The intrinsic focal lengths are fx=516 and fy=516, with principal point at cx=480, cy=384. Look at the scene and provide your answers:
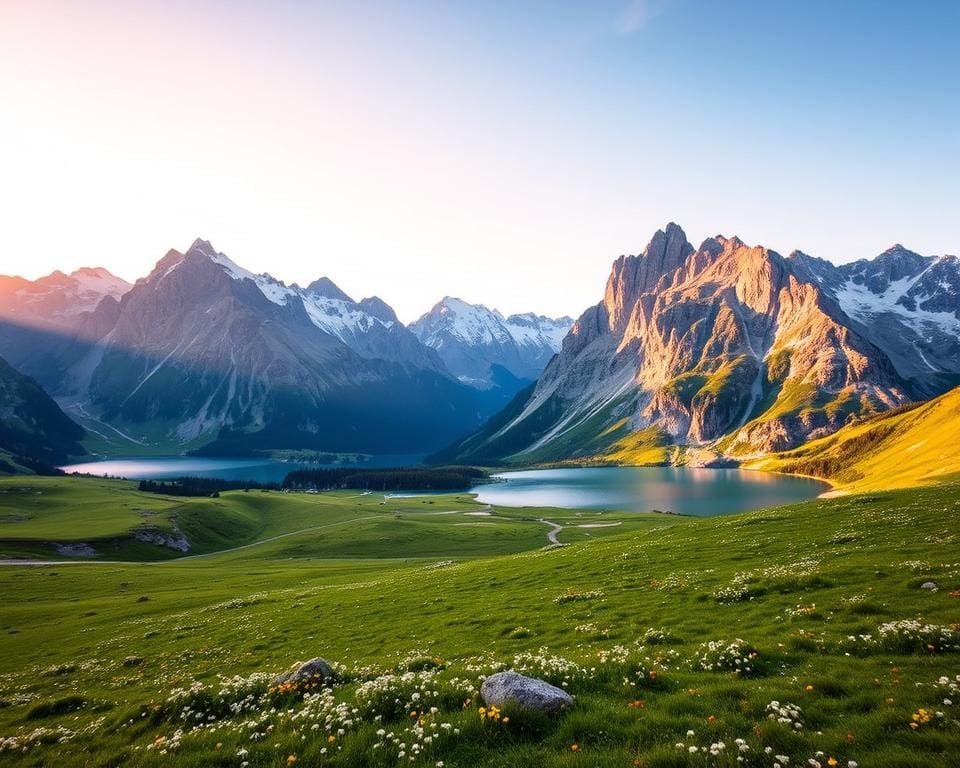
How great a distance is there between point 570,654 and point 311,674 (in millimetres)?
8607

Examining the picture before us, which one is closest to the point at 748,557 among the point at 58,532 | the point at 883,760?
the point at 883,760

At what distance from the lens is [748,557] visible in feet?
108

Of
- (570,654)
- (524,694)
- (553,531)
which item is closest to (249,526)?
(553,531)

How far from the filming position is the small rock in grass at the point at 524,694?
1160 cm

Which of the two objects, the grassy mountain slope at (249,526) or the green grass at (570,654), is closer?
the green grass at (570,654)

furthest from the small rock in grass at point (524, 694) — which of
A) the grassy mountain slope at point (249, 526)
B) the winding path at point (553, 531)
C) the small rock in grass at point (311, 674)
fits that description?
the winding path at point (553, 531)

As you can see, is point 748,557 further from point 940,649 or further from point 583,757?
point 583,757

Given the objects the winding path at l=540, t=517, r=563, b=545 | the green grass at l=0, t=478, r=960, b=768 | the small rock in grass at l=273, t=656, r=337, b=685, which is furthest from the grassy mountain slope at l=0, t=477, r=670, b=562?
the small rock in grass at l=273, t=656, r=337, b=685

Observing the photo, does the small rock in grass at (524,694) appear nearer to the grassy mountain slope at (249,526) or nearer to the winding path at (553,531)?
the grassy mountain slope at (249,526)

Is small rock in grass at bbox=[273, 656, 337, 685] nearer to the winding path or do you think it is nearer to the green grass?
the green grass

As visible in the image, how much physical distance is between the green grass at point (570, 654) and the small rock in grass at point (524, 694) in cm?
40

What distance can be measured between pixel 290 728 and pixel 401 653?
11.8 metres

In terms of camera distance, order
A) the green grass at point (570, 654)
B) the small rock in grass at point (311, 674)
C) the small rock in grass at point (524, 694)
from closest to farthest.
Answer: the green grass at point (570, 654), the small rock in grass at point (524, 694), the small rock in grass at point (311, 674)

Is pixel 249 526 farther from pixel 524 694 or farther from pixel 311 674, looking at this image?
pixel 524 694
